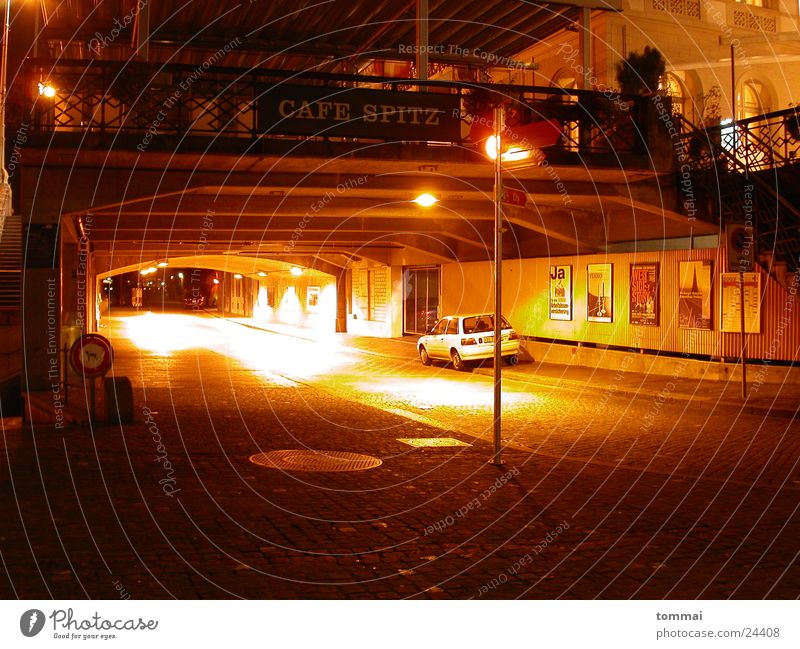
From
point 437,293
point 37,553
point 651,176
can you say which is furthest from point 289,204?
point 37,553

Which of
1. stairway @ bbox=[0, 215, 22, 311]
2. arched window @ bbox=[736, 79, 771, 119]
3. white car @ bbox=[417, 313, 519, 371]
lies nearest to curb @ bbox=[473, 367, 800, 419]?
white car @ bbox=[417, 313, 519, 371]

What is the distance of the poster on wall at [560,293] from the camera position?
25.9 m

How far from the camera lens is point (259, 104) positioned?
1623cm

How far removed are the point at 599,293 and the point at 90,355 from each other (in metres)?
14.9

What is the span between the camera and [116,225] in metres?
26.9

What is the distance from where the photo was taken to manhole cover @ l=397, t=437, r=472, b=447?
41.8 feet

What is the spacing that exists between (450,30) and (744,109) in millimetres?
9048

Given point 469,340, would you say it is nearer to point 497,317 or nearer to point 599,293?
point 599,293

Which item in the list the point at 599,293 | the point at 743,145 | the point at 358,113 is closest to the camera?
the point at 358,113

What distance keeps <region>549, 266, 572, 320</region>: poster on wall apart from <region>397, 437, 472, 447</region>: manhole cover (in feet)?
44.2

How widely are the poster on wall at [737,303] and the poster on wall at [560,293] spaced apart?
6095mm

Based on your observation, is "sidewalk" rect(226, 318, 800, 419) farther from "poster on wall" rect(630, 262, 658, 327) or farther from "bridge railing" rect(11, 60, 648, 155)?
"bridge railing" rect(11, 60, 648, 155)

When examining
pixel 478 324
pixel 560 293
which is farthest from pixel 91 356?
pixel 560 293

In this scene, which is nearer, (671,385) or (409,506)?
(409,506)
